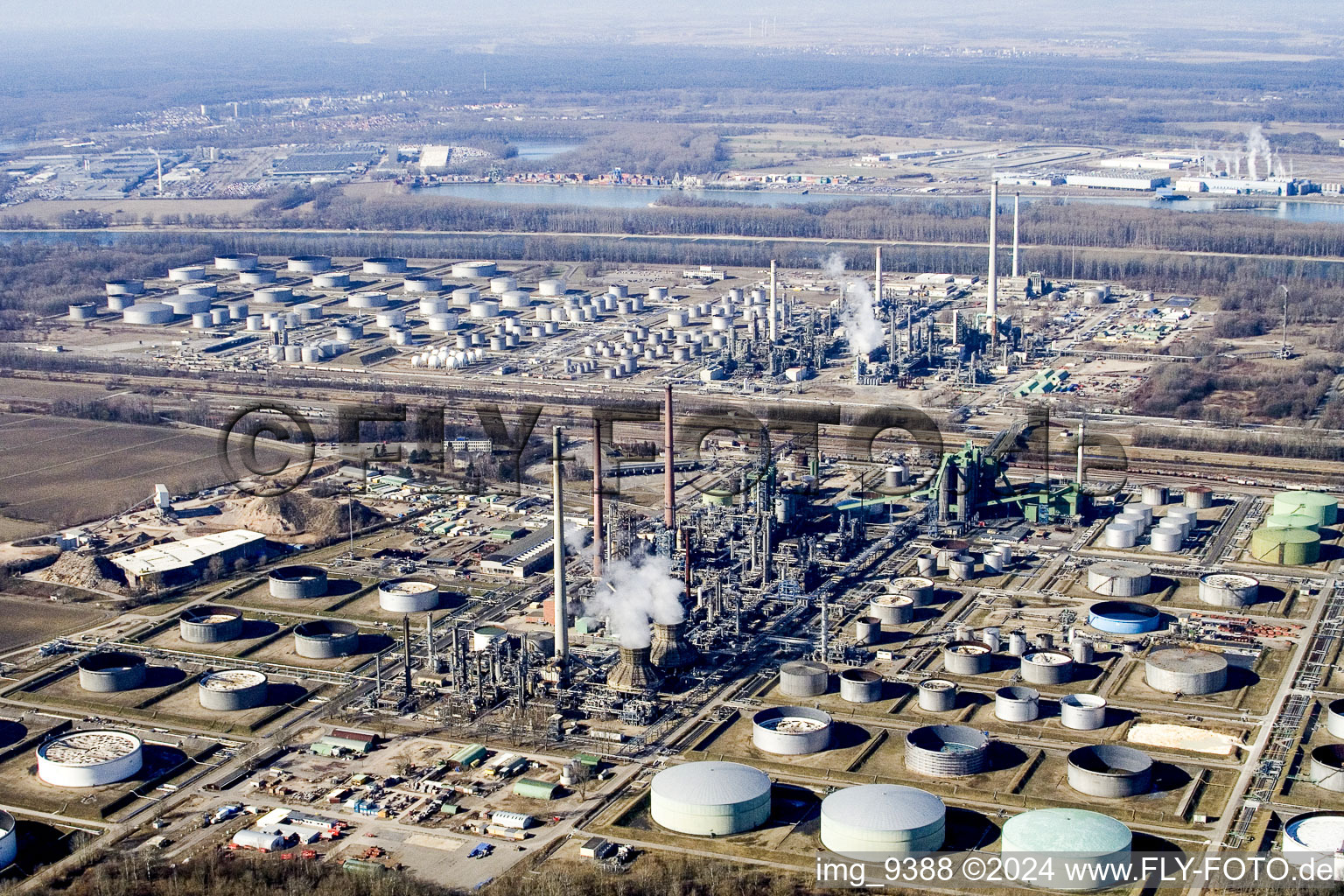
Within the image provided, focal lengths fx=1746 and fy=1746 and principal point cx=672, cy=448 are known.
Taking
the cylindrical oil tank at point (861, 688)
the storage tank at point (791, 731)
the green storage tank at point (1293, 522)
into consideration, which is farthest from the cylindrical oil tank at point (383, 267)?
the storage tank at point (791, 731)

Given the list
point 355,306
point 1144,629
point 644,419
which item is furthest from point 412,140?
point 1144,629

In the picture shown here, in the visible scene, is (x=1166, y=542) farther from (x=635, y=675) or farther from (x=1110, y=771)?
(x=635, y=675)

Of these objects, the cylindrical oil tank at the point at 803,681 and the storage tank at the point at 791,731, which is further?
the cylindrical oil tank at the point at 803,681

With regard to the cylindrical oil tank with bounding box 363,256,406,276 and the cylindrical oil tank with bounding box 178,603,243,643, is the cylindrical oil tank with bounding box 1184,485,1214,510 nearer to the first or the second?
the cylindrical oil tank with bounding box 178,603,243,643

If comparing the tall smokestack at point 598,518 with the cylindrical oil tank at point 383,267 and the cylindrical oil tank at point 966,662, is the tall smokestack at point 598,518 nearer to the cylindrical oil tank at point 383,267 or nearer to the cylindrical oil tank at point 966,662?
the cylindrical oil tank at point 966,662

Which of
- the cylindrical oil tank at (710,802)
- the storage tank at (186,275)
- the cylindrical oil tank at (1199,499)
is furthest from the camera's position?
the storage tank at (186,275)

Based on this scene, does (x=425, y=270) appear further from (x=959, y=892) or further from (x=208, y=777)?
(x=959, y=892)

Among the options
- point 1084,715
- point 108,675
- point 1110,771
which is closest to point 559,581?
point 108,675
